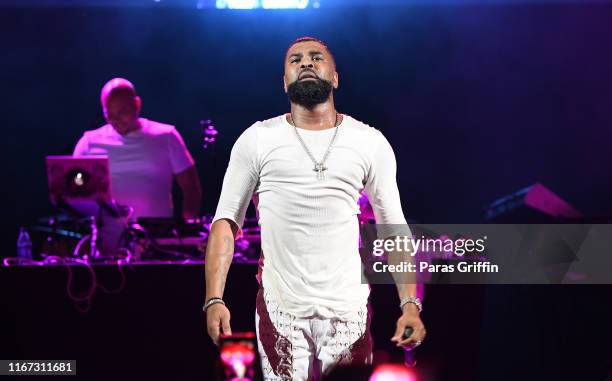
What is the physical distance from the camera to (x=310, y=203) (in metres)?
3.22

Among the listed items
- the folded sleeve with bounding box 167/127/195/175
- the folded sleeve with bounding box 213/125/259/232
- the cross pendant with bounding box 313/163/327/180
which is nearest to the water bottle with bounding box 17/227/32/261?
the folded sleeve with bounding box 167/127/195/175

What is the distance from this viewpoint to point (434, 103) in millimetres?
8094

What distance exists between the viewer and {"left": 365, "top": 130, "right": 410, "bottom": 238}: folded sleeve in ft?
11.0

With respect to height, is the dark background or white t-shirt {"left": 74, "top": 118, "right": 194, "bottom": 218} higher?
the dark background

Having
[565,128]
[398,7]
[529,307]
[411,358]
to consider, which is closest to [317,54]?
[411,358]

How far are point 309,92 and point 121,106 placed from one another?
343cm

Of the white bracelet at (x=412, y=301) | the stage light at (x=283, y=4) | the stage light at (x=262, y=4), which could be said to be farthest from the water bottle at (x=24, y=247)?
the stage light at (x=283, y=4)

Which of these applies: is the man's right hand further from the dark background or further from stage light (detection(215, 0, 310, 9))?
stage light (detection(215, 0, 310, 9))

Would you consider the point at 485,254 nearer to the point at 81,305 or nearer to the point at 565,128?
the point at 81,305

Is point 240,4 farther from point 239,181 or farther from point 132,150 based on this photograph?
point 239,181

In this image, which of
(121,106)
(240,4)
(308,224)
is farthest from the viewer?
(240,4)

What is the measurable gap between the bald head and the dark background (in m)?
1.33

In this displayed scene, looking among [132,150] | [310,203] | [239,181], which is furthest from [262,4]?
[310,203]

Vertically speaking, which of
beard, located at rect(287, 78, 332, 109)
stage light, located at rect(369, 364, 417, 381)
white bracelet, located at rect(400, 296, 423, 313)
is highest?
beard, located at rect(287, 78, 332, 109)
